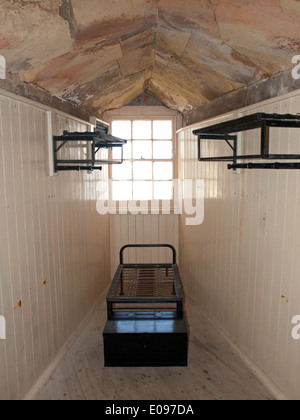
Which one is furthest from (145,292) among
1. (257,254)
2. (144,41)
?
(144,41)

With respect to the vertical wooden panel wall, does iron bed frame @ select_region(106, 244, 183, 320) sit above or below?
below

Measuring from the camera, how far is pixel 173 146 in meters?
4.23

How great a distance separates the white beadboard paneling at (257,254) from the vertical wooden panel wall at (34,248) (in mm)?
1186

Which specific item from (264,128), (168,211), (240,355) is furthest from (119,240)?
(264,128)

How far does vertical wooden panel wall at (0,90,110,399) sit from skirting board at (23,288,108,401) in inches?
1.8

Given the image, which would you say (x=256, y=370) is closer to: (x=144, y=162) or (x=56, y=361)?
(x=56, y=361)

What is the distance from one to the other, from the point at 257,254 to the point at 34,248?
4.73 ft

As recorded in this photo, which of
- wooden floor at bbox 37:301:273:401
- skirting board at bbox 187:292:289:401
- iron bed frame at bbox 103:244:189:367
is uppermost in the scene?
iron bed frame at bbox 103:244:189:367

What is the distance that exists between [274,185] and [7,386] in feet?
6.08

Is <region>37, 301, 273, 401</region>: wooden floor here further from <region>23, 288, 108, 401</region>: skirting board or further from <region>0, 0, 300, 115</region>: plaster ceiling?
<region>0, 0, 300, 115</region>: plaster ceiling

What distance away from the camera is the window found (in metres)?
4.18

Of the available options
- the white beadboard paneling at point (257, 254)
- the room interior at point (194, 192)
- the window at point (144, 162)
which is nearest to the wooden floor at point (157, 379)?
the room interior at point (194, 192)

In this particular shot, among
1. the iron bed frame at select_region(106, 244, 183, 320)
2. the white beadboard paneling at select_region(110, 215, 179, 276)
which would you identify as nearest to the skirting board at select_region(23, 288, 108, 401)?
the iron bed frame at select_region(106, 244, 183, 320)
